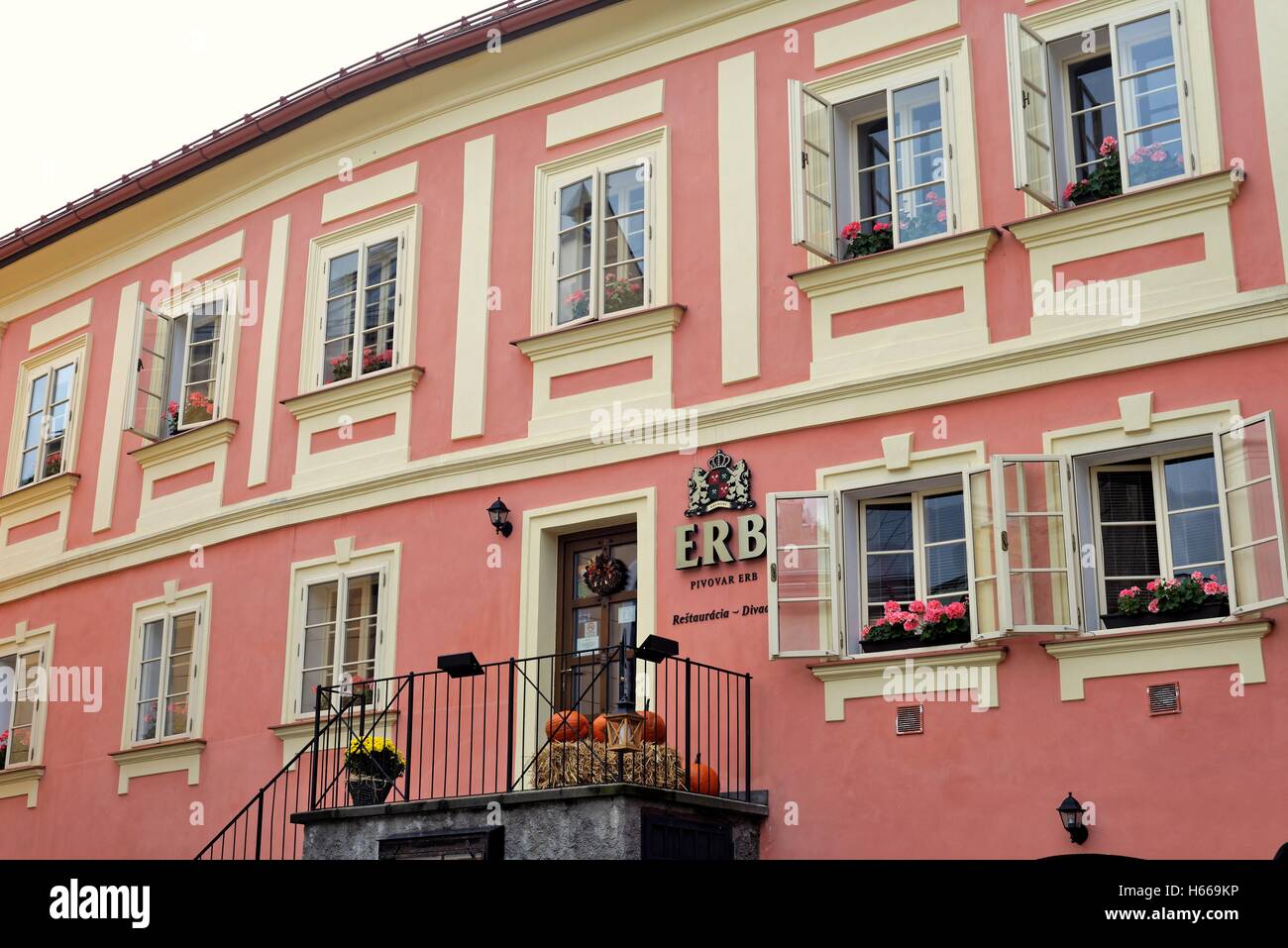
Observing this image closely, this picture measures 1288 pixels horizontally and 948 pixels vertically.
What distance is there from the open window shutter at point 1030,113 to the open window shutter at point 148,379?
971 cm

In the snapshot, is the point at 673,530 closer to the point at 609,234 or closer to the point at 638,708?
the point at 638,708

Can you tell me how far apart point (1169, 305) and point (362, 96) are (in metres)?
8.60

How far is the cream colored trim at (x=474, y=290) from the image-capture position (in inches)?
565

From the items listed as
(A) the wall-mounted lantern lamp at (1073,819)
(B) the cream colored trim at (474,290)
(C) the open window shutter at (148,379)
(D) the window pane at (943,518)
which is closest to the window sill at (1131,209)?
(D) the window pane at (943,518)

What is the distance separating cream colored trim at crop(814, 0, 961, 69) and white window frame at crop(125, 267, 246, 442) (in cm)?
704

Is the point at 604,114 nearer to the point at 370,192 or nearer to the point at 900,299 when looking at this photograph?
the point at 370,192

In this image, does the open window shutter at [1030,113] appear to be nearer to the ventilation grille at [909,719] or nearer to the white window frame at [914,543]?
the white window frame at [914,543]

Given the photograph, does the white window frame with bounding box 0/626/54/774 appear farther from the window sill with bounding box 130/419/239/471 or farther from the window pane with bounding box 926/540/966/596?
the window pane with bounding box 926/540/966/596

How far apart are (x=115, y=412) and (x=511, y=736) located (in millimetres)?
8616

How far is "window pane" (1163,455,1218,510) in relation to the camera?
10625 mm

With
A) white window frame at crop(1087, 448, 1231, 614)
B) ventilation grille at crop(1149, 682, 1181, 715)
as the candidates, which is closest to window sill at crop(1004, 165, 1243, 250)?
white window frame at crop(1087, 448, 1231, 614)

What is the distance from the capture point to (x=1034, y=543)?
10.8 m

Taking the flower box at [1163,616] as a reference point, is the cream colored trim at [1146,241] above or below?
above

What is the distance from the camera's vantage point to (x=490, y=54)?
1512cm
